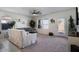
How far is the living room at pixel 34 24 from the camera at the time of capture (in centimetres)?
337

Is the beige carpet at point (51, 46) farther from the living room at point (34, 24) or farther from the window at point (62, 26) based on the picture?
the window at point (62, 26)

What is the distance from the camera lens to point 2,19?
335cm

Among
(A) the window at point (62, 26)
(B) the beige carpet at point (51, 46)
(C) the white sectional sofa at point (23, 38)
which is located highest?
(A) the window at point (62, 26)

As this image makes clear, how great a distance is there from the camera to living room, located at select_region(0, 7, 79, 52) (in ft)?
11.1

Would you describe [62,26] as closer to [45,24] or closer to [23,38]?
[45,24]

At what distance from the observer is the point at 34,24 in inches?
148

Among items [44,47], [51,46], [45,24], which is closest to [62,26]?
[45,24]

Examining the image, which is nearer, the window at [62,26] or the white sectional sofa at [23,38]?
the white sectional sofa at [23,38]

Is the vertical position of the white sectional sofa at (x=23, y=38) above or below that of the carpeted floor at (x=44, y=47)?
above

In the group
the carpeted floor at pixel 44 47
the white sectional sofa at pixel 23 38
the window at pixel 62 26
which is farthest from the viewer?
the window at pixel 62 26

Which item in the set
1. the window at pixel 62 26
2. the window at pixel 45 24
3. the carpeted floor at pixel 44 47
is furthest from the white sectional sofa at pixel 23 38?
the window at pixel 62 26

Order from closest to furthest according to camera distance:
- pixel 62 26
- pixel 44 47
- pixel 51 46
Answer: pixel 44 47 < pixel 51 46 < pixel 62 26

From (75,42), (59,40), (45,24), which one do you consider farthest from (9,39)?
(75,42)

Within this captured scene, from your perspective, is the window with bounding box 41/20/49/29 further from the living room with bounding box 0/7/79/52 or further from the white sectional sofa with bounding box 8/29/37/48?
the white sectional sofa with bounding box 8/29/37/48
